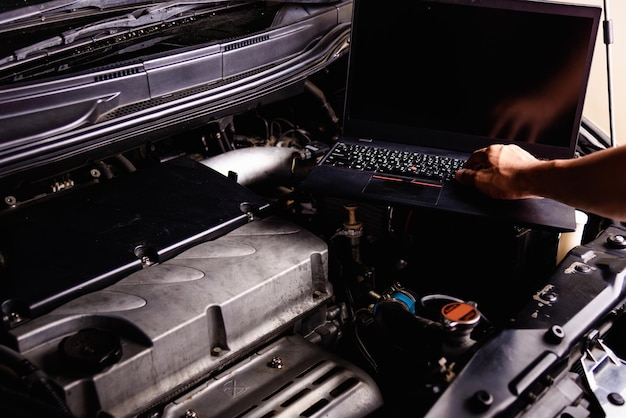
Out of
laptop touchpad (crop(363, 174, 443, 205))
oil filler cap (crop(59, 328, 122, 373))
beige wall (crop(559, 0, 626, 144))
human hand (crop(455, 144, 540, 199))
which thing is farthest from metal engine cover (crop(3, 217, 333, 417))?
beige wall (crop(559, 0, 626, 144))

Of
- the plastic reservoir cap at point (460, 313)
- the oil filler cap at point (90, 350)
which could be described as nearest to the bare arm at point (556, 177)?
the plastic reservoir cap at point (460, 313)

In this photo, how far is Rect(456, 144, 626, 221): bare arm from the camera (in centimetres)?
106

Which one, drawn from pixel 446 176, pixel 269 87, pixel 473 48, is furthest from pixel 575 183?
pixel 269 87

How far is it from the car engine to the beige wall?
1.06 metres

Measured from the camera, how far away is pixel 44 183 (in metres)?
1.28

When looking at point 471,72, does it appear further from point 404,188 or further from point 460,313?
point 460,313

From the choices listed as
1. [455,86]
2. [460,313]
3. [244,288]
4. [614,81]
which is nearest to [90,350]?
[244,288]

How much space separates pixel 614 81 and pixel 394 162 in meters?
1.38

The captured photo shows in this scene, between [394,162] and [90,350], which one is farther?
[394,162]

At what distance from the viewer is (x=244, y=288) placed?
105 centimetres

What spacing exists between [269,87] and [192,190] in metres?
0.35

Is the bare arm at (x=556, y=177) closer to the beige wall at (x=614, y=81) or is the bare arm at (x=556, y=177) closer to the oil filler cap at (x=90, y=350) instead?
the oil filler cap at (x=90, y=350)

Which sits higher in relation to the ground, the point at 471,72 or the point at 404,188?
the point at 471,72

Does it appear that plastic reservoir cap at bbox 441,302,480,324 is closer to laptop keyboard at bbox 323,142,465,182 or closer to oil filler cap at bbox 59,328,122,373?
laptop keyboard at bbox 323,142,465,182
